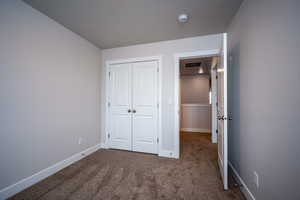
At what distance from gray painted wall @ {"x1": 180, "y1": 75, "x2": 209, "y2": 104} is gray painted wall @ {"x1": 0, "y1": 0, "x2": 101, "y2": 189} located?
184 inches

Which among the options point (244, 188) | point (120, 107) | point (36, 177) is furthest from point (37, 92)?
point (244, 188)

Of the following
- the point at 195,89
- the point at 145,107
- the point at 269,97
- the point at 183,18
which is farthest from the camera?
the point at 195,89

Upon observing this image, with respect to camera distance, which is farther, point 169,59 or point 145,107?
point 145,107

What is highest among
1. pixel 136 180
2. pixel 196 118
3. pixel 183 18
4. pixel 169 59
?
pixel 183 18

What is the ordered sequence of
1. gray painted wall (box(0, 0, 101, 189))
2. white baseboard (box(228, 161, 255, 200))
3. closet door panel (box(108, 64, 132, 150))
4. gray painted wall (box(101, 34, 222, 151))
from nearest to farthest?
white baseboard (box(228, 161, 255, 200))
gray painted wall (box(0, 0, 101, 189))
gray painted wall (box(101, 34, 222, 151))
closet door panel (box(108, 64, 132, 150))

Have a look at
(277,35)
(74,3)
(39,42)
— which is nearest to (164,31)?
(74,3)

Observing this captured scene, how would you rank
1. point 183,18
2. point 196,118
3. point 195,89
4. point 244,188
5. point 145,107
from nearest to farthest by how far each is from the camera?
point 244,188, point 183,18, point 145,107, point 196,118, point 195,89

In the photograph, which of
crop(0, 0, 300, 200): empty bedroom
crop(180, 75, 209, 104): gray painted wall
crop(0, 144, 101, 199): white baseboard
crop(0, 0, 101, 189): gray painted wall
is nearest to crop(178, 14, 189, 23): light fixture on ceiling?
crop(0, 0, 300, 200): empty bedroom

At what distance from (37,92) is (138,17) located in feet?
6.21

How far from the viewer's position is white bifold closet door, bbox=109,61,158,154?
108 inches

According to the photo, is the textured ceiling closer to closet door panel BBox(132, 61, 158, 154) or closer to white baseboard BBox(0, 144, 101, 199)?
closet door panel BBox(132, 61, 158, 154)

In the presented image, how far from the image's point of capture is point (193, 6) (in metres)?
1.68

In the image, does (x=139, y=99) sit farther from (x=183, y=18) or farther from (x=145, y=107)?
(x=183, y=18)

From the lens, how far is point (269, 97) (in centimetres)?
108
